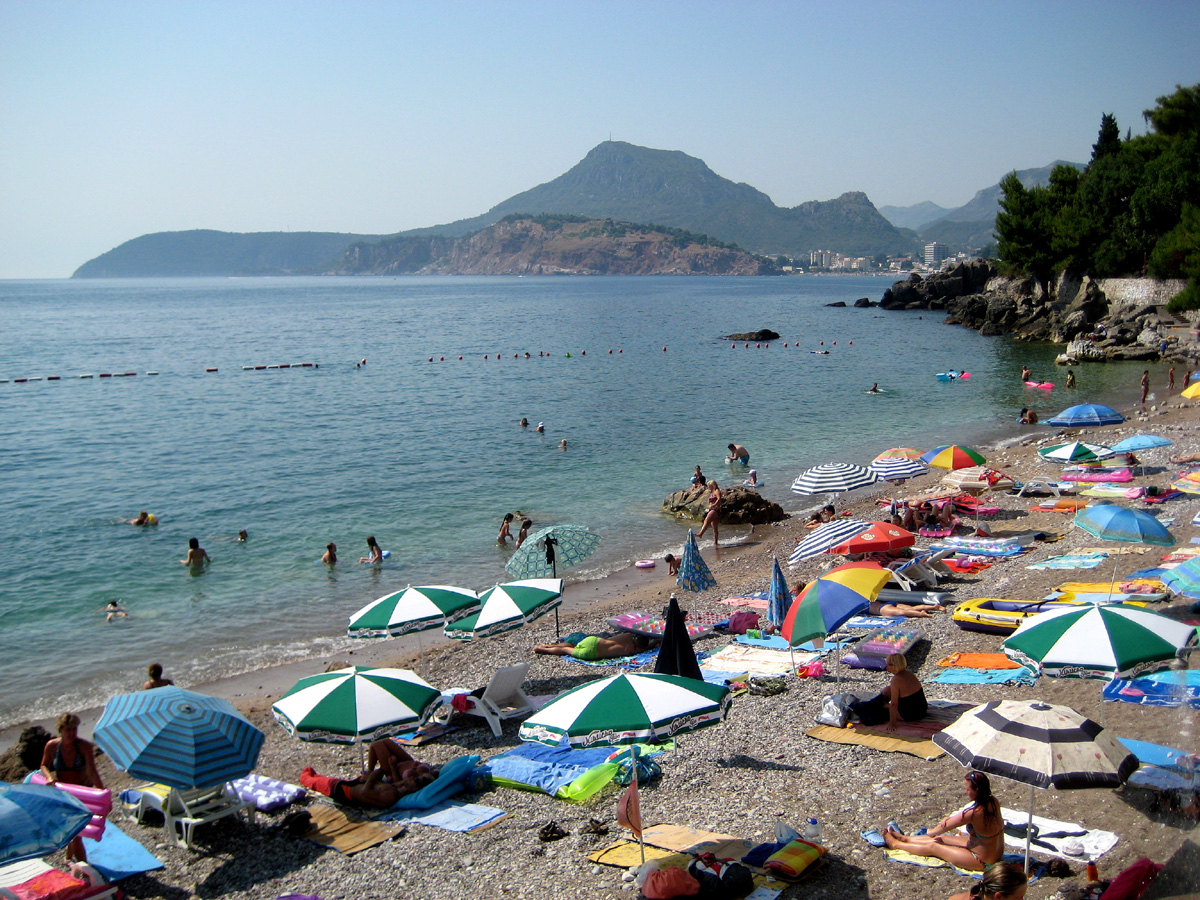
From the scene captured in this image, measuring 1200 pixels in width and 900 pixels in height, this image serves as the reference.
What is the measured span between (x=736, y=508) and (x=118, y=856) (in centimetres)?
1697

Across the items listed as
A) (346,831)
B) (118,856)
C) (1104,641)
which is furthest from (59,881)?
(1104,641)

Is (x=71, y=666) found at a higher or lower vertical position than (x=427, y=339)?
lower

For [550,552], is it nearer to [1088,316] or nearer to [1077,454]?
[1077,454]

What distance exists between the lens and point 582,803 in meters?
8.58

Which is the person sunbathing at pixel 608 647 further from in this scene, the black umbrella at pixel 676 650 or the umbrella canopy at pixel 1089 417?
the umbrella canopy at pixel 1089 417

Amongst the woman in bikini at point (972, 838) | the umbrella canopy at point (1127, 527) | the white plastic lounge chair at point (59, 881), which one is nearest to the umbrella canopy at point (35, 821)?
the white plastic lounge chair at point (59, 881)

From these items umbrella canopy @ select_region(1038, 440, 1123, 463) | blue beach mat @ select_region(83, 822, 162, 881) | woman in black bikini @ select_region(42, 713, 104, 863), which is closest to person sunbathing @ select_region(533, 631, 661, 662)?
woman in black bikini @ select_region(42, 713, 104, 863)

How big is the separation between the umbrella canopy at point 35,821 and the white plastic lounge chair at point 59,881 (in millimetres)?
645

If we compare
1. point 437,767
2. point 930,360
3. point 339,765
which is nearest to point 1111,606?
point 437,767

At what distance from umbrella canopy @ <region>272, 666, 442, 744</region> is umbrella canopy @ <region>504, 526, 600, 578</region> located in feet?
16.2

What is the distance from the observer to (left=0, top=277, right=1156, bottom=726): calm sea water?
17.4 meters

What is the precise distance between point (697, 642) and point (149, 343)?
7909cm

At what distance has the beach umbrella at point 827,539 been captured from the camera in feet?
49.4

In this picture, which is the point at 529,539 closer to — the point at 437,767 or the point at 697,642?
the point at 697,642
